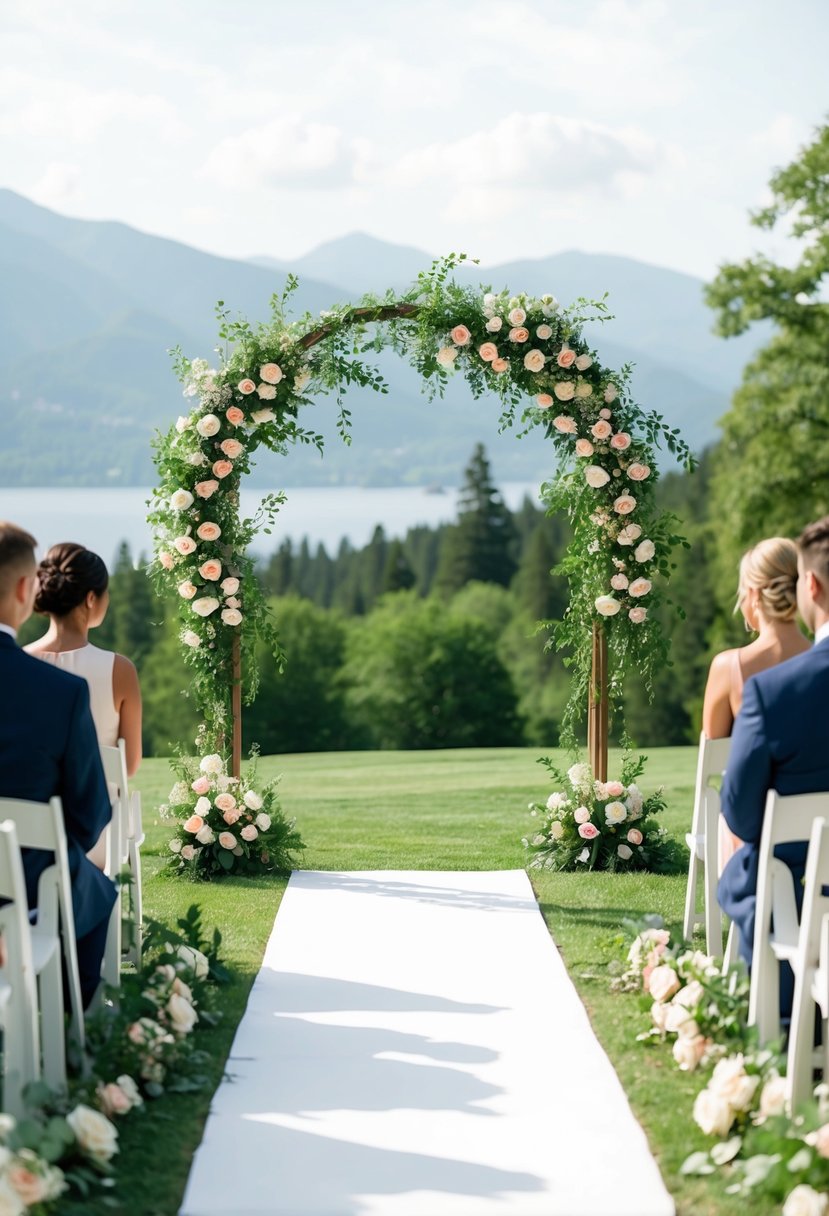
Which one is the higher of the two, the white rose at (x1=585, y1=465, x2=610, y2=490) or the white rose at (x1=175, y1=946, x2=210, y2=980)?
the white rose at (x1=585, y1=465, x2=610, y2=490)

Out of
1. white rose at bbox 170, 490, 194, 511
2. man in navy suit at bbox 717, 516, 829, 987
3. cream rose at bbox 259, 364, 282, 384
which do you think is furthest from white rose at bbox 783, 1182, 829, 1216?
cream rose at bbox 259, 364, 282, 384

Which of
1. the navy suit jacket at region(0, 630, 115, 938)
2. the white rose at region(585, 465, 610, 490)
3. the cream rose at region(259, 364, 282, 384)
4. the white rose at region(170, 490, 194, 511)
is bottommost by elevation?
the navy suit jacket at region(0, 630, 115, 938)

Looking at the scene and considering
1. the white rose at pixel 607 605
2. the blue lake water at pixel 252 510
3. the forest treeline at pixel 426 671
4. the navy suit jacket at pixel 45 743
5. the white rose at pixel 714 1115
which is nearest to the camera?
the white rose at pixel 714 1115

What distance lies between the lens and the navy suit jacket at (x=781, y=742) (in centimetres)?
396

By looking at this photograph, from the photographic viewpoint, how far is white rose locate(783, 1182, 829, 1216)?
3240 millimetres

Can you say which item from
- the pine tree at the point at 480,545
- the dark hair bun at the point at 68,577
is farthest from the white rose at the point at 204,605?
the pine tree at the point at 480,545

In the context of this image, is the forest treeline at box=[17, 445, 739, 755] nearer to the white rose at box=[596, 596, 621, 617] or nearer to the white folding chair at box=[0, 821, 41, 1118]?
the white rose at box=[596, 596, 621, 617]

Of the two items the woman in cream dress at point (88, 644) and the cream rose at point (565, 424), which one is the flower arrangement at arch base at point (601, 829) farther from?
the woman in cream dress at point (88, 644)

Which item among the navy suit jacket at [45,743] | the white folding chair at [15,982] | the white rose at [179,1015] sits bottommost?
the white rose at [179,1015]

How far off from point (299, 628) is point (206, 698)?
4485 cm

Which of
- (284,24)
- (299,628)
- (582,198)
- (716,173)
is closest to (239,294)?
(582,198)

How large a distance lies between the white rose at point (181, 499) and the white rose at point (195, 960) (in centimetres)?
327

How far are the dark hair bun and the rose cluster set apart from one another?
12.1 feet

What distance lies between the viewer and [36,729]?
4.08 metres
